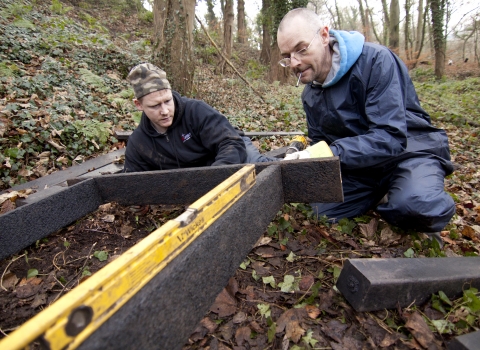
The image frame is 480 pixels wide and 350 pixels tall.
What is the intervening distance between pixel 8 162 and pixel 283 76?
1018 cm

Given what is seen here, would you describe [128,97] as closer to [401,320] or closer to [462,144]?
[401,320]

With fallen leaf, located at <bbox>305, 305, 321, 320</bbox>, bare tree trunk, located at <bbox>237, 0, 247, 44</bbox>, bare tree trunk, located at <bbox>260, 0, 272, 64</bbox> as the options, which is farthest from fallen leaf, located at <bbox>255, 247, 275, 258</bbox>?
bare tree trunk, located at <bbox>237, 0, 247, 44</bbox>

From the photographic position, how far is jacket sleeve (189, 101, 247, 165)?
2.84m

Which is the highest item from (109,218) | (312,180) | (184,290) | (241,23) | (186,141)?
(241,23)

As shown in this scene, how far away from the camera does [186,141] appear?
9.87 feet

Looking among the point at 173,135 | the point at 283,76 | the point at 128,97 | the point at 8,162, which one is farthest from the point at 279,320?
the point at 283,76

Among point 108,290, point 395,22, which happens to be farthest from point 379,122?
point 395,22

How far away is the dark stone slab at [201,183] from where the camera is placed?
192 cm

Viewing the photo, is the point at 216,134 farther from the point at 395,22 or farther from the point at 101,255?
the point at 395,22

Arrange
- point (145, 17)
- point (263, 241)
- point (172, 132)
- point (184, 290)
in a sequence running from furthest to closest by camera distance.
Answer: point (145, 17), point (172, 132), point (263, 241), point (184, 290)

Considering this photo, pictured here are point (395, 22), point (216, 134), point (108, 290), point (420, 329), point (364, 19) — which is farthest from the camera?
point (364, 19)

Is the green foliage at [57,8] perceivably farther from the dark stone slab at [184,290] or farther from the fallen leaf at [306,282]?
the fallen leaf at [306,282]

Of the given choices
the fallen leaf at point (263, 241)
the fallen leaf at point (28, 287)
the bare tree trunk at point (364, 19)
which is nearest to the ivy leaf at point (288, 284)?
the fallen leaf at point (263, 241)

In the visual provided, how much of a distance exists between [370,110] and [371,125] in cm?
12
